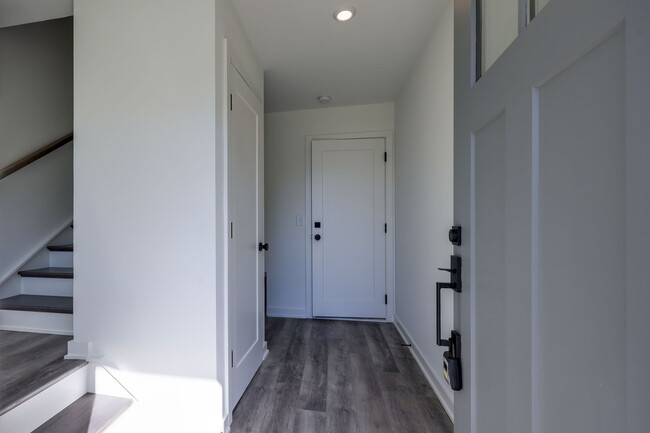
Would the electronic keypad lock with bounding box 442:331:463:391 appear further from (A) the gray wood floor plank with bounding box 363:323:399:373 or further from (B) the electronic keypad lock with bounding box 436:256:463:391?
(A) the gray wood floor plank with bounding box 363:323:399:373

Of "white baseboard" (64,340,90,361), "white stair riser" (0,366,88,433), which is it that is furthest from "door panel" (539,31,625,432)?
"white baseboard" (64,340,90,361)

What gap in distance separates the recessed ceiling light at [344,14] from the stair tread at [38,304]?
254 cm

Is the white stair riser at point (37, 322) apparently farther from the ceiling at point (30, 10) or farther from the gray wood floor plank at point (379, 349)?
the gray wood floor plank at point (379, 349)

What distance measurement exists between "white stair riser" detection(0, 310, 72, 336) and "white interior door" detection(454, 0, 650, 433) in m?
2.33

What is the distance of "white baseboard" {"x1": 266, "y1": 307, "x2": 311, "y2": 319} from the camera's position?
3150 mm

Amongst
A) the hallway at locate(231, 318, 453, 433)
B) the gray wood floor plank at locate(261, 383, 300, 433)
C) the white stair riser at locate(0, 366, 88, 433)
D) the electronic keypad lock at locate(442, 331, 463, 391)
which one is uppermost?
the electronic keypad lock at locate(442, 331, 463, 391)

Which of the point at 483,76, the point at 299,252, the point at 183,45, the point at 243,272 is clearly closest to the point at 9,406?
the point at 243,272

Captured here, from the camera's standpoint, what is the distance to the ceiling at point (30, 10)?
1.55 meters

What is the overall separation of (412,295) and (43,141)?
3414mm

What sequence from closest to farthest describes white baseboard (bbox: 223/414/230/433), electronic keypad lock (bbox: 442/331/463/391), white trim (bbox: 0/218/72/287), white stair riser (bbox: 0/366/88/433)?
electronic keypad lock (bbox: 442/331/463/391)
white stair riser (bbox: 0/366/88/433)
white baseboard (bbox: 223/414/230/433)
white trim (bbox: 0/218/72/287)

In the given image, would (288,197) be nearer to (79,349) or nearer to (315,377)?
(315,377)

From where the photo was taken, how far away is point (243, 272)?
179 cm

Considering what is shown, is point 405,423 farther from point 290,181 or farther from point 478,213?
point 290,181

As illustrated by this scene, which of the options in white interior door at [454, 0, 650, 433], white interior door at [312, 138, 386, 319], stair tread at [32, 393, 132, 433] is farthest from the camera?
white interior door at [312, 138, 386, 319]
